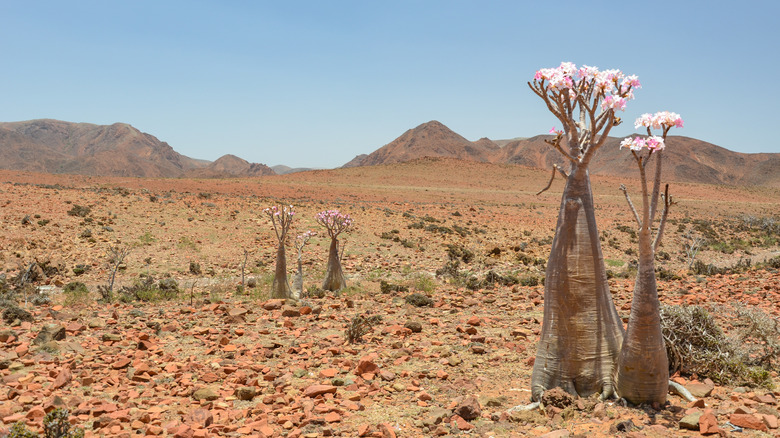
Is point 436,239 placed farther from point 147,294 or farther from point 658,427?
point 658,427

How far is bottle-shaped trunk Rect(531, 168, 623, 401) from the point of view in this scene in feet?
14.2

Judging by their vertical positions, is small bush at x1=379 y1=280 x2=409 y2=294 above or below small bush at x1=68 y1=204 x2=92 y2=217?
below

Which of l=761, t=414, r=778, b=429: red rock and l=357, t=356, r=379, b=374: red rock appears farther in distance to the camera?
l=357, t=356, r=379, b=374: red rock

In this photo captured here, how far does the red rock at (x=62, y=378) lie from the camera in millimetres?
4828

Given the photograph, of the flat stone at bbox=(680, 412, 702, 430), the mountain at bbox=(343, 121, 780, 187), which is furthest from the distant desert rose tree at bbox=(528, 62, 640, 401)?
the mountain at bbox=(343, 121, 780, 187)

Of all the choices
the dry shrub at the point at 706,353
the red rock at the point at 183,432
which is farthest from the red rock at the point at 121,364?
A: the dry shrub at the point at 706,353

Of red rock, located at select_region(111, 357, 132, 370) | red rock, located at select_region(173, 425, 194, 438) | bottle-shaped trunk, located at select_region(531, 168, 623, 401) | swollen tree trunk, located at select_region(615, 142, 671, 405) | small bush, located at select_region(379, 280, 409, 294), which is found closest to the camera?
red rock, located at select_region(173, 425, 194, 438)

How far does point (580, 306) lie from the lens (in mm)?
4324

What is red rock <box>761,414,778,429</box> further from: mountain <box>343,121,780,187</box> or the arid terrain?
mountain <box>343,121,780,187</box>

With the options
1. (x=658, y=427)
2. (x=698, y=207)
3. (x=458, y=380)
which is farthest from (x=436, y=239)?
(x=698, y=207)

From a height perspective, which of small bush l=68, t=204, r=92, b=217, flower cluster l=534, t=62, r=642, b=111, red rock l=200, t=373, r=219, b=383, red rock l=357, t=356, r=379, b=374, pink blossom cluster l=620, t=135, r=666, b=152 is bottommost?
red rock l=200, t=373, r=219, b=383

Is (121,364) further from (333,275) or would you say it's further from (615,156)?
(615,156)

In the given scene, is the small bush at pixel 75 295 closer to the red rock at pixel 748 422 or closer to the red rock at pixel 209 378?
the red rock at pixel 209 378

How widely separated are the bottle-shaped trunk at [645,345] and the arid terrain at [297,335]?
0.58 ft
